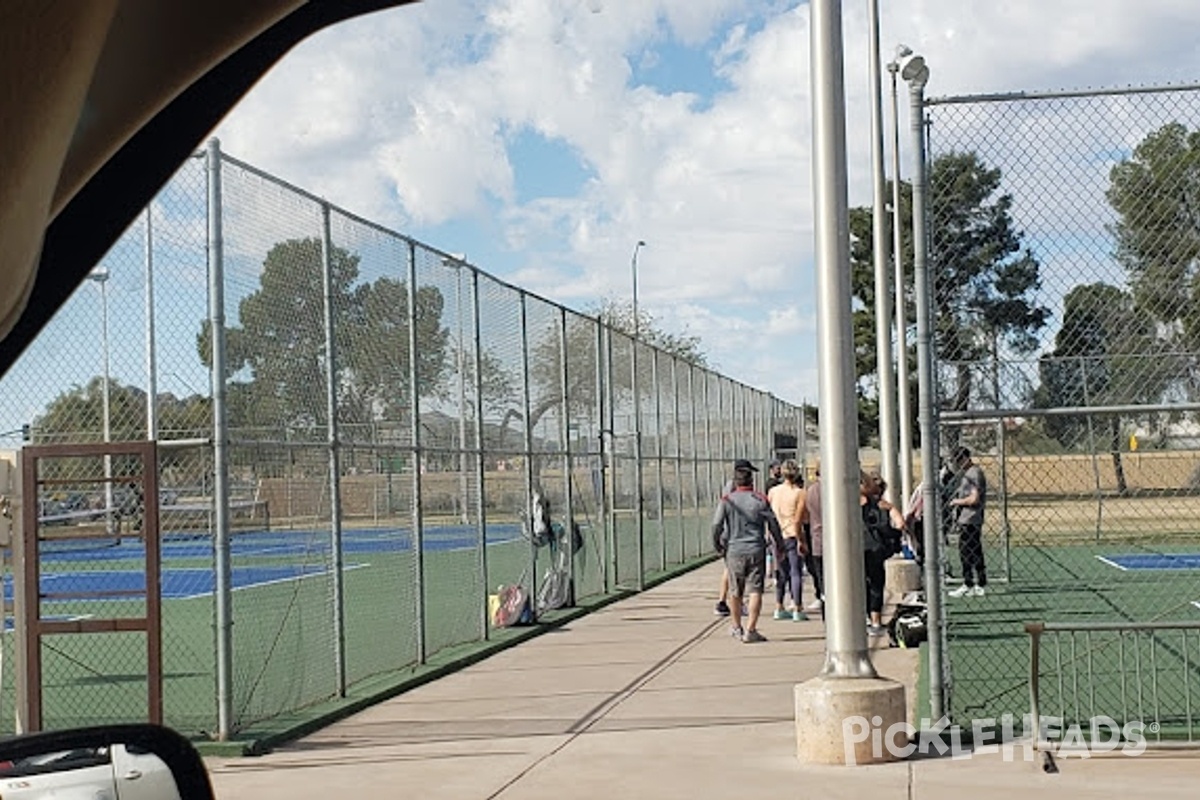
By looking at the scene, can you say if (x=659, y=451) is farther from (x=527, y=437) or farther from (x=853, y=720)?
(x=853, y=720)

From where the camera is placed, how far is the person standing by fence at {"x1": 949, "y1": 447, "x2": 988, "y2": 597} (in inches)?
688

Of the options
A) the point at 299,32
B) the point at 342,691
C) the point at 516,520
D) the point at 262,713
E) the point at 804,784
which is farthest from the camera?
the point at 516,520

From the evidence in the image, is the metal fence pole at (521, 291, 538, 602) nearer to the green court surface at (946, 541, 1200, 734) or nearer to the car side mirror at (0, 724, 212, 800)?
the green court surface at (946, 541, 1200, 734)

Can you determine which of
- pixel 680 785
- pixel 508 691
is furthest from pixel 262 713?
pixel 680 785

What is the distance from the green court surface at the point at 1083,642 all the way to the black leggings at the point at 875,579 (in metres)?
0.85

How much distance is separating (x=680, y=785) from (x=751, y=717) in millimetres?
2524

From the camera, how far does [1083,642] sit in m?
15.4

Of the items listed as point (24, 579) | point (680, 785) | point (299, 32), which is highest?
point (299, 32)

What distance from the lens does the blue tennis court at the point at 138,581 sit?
36.5 feet

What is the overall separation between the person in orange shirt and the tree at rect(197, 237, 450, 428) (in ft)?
16.5

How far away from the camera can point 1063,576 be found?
24.5 meters

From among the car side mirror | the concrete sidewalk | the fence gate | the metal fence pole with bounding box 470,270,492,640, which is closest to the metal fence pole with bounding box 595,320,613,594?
the metal fence pole with bounding box 470,270,492,640

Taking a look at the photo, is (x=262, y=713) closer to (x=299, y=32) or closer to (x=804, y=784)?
(x=804, y=784)

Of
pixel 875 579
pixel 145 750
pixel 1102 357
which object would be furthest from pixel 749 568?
pixel 145 750
